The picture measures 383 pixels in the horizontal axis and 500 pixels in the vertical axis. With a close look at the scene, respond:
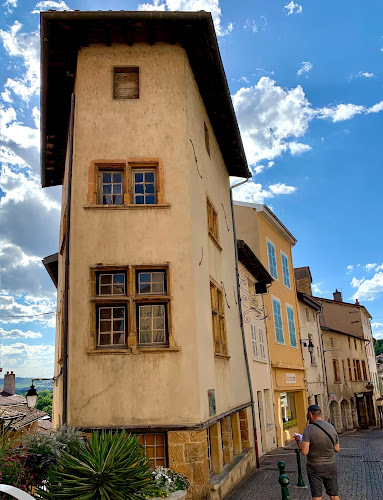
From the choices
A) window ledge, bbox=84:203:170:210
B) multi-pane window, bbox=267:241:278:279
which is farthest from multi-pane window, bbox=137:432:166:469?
multi-pane window, bbox=267:241:278:279

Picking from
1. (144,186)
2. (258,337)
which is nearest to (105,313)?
(144,186)

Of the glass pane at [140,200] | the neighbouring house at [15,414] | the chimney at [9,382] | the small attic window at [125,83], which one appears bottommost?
the neighbouring house at [15,414]

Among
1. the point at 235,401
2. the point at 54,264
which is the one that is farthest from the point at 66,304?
the point at 54,264

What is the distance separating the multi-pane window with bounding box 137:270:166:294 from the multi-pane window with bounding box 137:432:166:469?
8.36ft

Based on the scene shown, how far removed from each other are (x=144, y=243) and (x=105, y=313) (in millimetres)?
1508

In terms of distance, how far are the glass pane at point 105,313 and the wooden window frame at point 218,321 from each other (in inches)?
99.5

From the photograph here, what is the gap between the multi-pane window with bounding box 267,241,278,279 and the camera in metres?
20.3

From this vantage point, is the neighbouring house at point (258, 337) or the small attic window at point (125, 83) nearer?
the small attic window at point (125, 83)

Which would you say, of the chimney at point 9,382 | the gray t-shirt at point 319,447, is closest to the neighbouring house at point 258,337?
the gray t-shirt at point 319,447

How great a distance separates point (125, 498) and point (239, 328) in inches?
328

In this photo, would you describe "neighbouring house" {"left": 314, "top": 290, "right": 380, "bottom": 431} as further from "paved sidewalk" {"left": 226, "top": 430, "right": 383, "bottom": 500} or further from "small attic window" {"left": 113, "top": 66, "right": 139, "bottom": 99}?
"small attic window" {"left": 113, "top": 66, "right": 139, "bottom": 99}

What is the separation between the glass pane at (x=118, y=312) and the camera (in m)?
8.89

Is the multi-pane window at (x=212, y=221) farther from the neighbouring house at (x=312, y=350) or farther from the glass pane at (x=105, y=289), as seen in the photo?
the neighbouring house at (x=312, y=350)

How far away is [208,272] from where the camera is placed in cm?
1028
